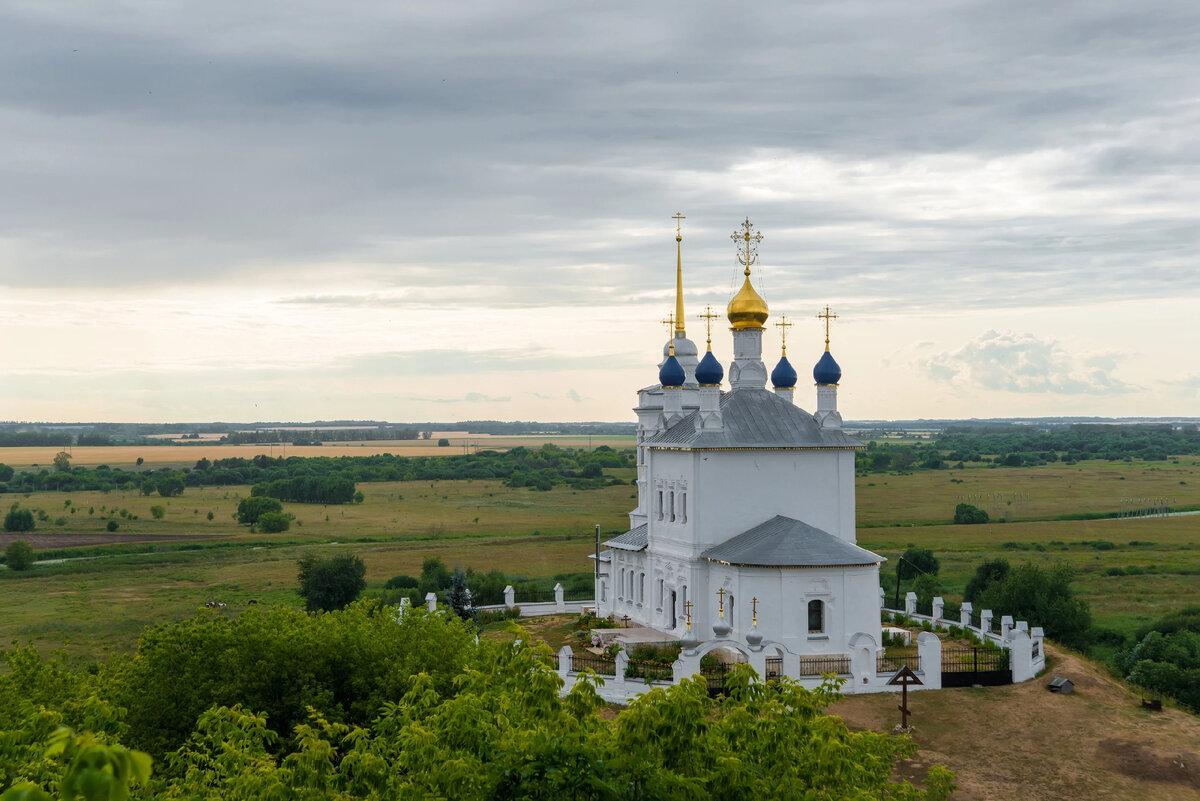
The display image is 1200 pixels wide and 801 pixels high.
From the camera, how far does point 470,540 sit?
70438 mm

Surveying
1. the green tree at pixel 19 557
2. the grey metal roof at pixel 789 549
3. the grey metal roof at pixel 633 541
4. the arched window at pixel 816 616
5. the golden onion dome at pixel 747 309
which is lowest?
the green tree at pixel 19 557

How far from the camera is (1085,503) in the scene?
87938 millimetres

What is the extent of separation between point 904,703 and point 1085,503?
71287 millimetres

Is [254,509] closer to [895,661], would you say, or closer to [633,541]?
[633,541]

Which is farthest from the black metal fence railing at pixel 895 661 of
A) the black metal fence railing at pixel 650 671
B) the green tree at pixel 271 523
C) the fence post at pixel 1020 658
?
the green tree at pixel 271 523

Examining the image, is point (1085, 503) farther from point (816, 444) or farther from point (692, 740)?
point (692, 740)

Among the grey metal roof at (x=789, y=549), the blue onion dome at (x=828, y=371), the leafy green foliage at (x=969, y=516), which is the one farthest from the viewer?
the leafy green foliage at (x=969, y=516)

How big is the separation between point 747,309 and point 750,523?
660 cm

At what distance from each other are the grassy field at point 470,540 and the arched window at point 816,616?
632 inches

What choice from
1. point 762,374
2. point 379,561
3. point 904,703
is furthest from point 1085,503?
point 904,703

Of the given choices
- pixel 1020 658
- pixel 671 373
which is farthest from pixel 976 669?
pixel 671 373

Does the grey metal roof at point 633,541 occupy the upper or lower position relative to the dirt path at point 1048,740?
upper

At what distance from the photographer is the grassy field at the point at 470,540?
46.8m

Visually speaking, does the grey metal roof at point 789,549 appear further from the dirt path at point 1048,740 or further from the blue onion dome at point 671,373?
the blue onion dome at point 671,373
